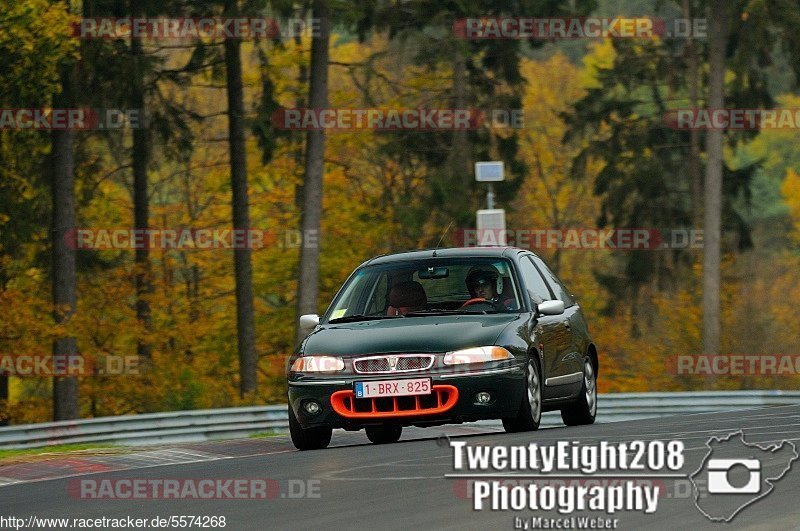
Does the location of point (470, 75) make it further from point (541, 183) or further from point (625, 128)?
point (541, 183)

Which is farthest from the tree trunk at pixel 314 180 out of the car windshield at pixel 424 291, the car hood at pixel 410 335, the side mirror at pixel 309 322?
the car hood at pixel 410 335

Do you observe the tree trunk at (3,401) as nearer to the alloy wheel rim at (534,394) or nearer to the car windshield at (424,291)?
the car windshield at (424,291)

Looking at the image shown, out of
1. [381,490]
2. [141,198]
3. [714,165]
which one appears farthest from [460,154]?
[381,490]

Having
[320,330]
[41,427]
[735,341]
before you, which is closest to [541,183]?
[735,341]

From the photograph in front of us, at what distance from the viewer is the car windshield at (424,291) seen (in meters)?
14.7

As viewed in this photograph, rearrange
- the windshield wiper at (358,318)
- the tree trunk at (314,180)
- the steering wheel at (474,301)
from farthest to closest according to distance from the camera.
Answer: the tree trunk at (314,180), the steering wheel at (474,301), the windshield wiper at (358,318)

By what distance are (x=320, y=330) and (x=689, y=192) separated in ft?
106

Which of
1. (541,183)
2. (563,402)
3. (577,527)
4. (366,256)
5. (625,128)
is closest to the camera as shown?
(577,527)

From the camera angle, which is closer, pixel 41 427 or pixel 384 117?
pixel 41 427

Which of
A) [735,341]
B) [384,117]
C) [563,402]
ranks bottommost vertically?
[735,341]

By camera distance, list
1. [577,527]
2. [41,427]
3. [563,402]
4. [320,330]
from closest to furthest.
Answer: [577,527]
[320,330]
[563,402]
[41,427]

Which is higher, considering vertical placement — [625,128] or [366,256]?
[625,128]

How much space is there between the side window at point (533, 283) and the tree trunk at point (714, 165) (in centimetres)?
2355

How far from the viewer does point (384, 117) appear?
4497 cm
